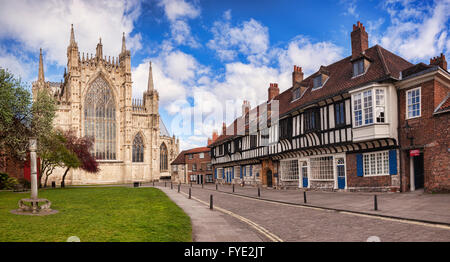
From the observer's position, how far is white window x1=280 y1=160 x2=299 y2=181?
2813cm

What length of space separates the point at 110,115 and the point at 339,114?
51375mm

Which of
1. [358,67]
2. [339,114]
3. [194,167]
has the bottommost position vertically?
[194,167]

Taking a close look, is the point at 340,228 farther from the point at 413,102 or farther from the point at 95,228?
the point at 413,102

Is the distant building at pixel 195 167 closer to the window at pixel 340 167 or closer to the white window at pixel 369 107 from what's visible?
the window at pixel 340 167

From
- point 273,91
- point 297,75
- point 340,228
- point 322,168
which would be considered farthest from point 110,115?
point 340,228

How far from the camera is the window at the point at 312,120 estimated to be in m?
23.5

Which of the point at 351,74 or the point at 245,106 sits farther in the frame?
the point at 245,106

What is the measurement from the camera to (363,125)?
19484mm

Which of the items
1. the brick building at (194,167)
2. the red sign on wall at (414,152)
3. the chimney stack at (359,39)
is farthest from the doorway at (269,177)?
the brick building at (194,167)

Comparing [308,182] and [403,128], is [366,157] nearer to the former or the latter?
[403,128]

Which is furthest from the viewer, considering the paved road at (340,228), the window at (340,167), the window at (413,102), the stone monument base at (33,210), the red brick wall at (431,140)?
the window at (340,167)

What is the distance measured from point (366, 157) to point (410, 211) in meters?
8.54
